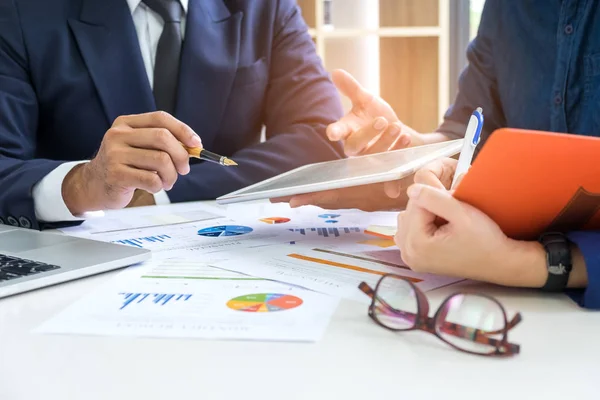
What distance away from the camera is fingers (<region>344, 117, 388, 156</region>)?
1234 millimetres

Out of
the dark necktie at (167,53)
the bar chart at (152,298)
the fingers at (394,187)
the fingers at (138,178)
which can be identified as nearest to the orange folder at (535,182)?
the bar chart at (152,298)

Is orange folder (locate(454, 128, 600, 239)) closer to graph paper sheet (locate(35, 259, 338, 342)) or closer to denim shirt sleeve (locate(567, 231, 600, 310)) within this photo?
denim shirt sleeve (locate(567, 231, 600, 310))

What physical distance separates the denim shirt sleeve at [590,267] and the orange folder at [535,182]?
0.08 feet

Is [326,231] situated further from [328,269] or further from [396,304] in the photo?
[396,304]

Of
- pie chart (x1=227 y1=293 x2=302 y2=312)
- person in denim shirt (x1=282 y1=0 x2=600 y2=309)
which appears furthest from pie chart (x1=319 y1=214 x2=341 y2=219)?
pie chart (x1=227 y1=293 x2=302 y2=312)

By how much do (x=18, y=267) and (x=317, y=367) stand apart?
43 cm

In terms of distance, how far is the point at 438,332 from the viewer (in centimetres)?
54

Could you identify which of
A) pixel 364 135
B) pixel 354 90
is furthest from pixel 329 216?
pixel 354 90

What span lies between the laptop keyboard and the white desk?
5.4 inches

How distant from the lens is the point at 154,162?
96cm

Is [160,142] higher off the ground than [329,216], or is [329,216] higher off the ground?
[160,142]

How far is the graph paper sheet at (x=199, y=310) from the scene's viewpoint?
1.86 feet

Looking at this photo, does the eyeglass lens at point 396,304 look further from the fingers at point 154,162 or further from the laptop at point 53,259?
the fingers at point 154,162

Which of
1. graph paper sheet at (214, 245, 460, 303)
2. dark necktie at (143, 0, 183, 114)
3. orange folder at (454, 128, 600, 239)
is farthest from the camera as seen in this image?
dark necktie at (143, 0, 183, 114)
